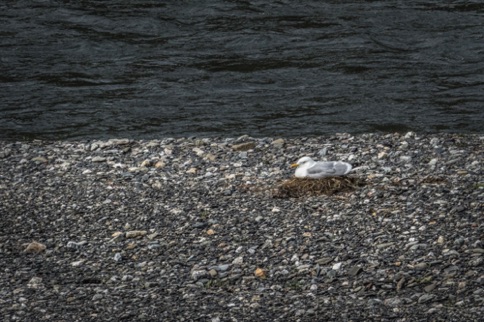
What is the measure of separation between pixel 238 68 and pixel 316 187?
610 cm

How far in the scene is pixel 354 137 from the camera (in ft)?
34.1

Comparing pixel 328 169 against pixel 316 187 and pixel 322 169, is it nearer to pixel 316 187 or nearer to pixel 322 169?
pixel 322 169

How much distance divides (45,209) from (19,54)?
686cm

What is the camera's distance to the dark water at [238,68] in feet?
40.4

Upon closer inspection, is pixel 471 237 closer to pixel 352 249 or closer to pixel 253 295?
pixel 352 249

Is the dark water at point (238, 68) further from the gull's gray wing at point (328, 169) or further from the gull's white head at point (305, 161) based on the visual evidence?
the gull's gray wing at point (328, 169)

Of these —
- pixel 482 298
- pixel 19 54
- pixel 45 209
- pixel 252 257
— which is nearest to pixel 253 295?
pixel 252 257

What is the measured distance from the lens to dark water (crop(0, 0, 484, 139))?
12312 millimetres

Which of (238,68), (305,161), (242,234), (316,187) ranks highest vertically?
(305,161)

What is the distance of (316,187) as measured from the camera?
8492mm

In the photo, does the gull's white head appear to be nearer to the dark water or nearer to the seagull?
the seagull

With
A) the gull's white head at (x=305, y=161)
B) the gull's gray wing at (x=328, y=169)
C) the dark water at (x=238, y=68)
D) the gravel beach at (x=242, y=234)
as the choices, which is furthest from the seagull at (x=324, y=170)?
the dark water at (x=238, y=68)

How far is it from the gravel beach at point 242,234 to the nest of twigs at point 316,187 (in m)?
0.08

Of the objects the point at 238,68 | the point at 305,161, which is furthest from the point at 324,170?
the point at 238,68
